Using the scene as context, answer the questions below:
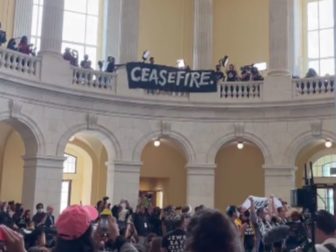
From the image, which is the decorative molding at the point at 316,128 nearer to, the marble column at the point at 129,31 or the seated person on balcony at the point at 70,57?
the marble column at the point at 129,31

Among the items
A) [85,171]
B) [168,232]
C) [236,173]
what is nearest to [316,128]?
[236,173]

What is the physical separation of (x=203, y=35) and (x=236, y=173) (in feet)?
19.7

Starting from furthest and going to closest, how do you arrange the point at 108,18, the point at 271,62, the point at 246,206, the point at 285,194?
the point at 108,18
the point at 271,62
the point at 285,194
the point at 246,206

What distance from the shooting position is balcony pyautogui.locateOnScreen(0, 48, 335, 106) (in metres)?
18.3

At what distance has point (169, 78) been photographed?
808 inches

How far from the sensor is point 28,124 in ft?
58.6

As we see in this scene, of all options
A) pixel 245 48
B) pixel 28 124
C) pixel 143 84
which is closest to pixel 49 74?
pixel 28 124

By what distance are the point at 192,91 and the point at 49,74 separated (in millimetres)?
5289

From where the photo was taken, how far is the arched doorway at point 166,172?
78.6 ft

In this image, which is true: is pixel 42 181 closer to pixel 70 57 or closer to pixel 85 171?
pixel 70 57

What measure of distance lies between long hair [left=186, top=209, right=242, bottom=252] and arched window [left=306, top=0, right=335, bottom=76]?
24202 millimetres

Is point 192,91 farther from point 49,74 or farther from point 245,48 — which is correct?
point 245,48

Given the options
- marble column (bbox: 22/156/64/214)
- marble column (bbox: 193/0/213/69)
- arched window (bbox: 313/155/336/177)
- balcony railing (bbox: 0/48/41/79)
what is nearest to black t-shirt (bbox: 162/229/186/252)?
marble column (bbox: 22/156/64/214)

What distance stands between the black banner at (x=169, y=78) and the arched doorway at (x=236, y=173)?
4.00m
